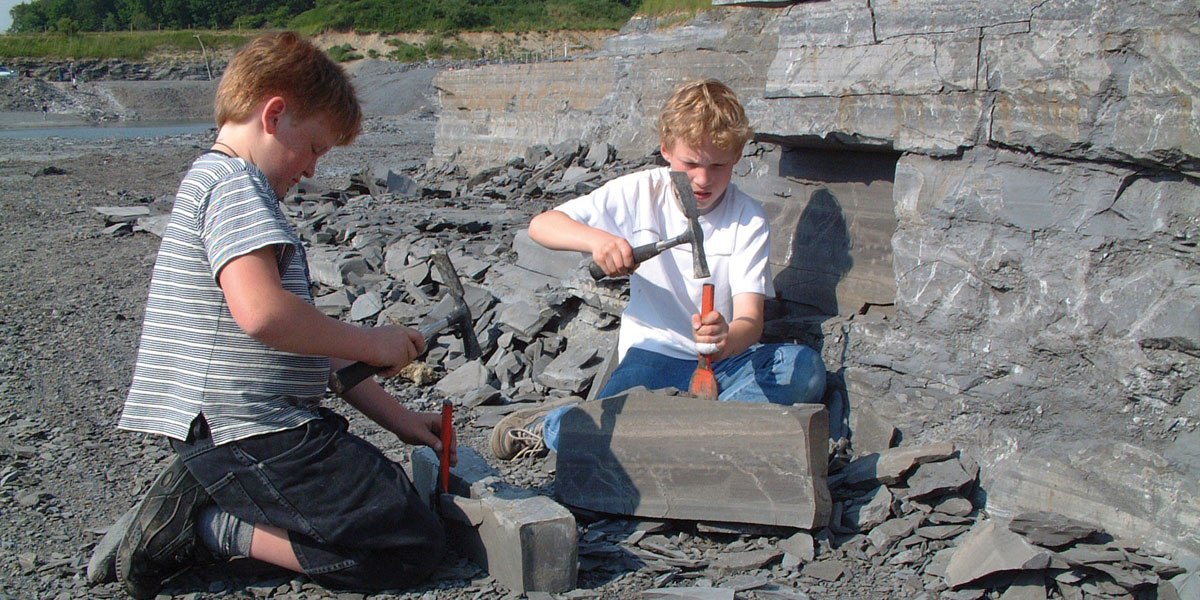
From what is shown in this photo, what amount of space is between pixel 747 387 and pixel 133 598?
189 cm

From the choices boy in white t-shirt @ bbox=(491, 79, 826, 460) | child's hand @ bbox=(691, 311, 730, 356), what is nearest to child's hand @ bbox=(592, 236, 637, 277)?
boy in white t-shirt @ bbox=(491, 79, 826, 460)

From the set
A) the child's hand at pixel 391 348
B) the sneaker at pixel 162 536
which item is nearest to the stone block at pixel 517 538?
the child's hand at pixel 391 348

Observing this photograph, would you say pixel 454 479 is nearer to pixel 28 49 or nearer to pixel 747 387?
pixel 747 387

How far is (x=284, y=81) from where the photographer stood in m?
2.35

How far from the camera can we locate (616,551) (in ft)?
8.66

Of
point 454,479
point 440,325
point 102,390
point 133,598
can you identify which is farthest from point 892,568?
point 102,390

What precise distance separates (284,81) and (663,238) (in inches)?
57.7

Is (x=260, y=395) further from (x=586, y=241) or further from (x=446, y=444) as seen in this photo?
(x=586, y=241)

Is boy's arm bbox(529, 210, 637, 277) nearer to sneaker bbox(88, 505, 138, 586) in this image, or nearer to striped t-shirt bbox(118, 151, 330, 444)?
striped t-shirt bbox(118, 151, 330, 444)

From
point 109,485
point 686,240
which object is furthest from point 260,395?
point 686,240

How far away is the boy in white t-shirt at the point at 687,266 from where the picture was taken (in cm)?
307

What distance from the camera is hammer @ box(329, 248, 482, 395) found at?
96.0 inches

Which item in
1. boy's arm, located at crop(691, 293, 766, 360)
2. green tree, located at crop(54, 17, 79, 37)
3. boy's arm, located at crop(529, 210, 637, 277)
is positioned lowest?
green tree, located at crop(54, 17, 79, 37)

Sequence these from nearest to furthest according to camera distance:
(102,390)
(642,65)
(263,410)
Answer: (263,410) → (102,390) → (642,65)
